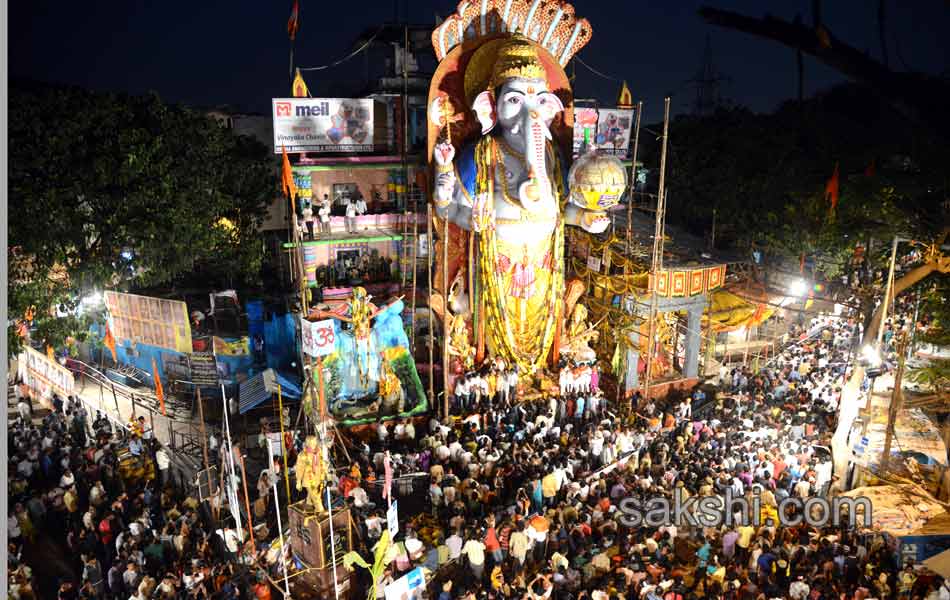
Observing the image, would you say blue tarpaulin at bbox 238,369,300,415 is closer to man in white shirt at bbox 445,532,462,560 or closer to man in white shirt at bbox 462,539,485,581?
man in white shirt at bbox 445,532,462,560

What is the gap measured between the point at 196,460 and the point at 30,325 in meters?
6.60

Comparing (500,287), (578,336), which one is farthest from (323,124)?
(578,336)

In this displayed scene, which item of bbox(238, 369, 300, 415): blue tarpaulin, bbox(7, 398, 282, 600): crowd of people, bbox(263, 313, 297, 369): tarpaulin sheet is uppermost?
bbox(263, 313, 297, 369): tarpaulin sheet

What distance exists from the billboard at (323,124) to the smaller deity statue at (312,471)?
9261 millimetres

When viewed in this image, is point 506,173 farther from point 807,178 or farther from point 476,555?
point 807,178

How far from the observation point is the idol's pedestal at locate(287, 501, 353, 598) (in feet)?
33.8

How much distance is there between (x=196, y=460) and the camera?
591 inches

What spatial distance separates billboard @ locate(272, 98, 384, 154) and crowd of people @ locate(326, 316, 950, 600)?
7.47 metres

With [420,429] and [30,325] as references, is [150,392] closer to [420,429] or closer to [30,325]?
[30,325]

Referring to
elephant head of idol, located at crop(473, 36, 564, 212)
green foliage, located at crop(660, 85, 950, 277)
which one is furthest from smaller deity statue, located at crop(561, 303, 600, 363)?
green foliage, located at crop(660, 85, 950, 277)

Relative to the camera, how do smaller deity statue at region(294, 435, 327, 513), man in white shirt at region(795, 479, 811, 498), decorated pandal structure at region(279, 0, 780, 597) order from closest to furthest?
smaller deity statue at region(294, 435, 327, 513)
man in white shirt at region(795, 479, 811, 498)
decorated pandal structure at region(279, 0, 780, 597)

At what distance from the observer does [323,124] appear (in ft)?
58.9

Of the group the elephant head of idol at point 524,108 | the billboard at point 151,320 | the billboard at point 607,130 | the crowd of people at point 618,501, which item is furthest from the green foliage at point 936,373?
the billboard at point 151,320

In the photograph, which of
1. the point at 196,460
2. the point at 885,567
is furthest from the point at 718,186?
the point at 196,460
